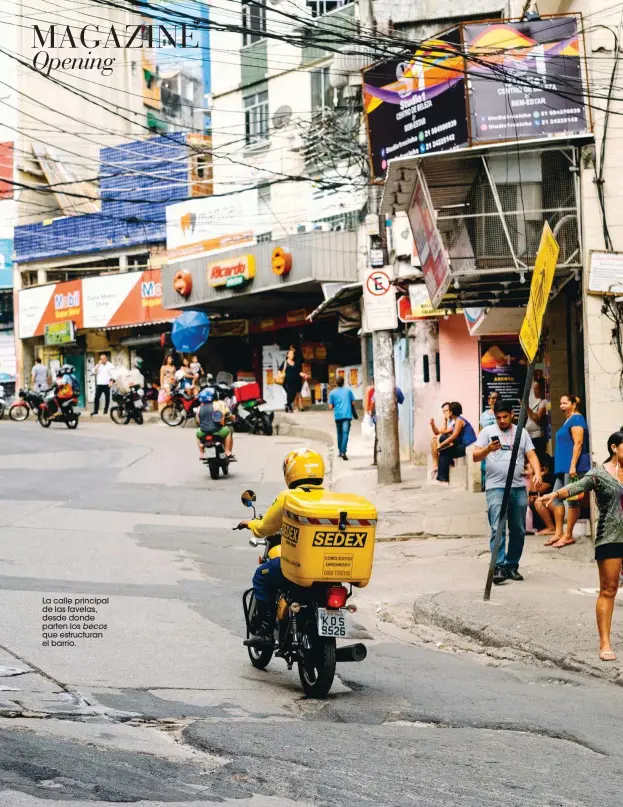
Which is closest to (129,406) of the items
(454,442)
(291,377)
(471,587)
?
(291,377)

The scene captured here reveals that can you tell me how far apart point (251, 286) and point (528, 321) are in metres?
25.4

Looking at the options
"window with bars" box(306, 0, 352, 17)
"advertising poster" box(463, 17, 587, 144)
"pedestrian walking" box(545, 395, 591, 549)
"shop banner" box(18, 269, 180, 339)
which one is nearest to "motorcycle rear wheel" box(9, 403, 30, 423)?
"shop banner" box(18, 269, 180, 339)

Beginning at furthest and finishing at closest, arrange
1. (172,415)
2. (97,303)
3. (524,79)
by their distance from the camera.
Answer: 1. (97,303)
2. (172,415)
3. (524,79)

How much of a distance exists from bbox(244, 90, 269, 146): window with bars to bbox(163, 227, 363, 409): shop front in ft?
16.7

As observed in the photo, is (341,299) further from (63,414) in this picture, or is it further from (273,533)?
(273,533)

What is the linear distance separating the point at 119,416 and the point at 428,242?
18454 millimetres

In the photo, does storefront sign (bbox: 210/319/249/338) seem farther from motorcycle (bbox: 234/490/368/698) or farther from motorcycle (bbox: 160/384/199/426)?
motorcycle (bbox: 234/490/368/698)

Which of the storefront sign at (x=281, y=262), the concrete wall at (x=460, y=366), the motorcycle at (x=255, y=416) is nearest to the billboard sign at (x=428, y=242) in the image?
the concrete wall at (x=460, y=366)

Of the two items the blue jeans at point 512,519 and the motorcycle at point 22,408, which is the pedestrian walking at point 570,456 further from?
the motorcycle at point 22,408

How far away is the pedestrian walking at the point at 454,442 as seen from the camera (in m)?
18.7

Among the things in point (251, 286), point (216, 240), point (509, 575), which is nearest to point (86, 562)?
point (509, 575)

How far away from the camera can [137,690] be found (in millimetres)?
7047

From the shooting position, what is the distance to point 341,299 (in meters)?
28.3

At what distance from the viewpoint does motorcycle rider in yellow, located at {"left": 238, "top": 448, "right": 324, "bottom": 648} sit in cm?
749
